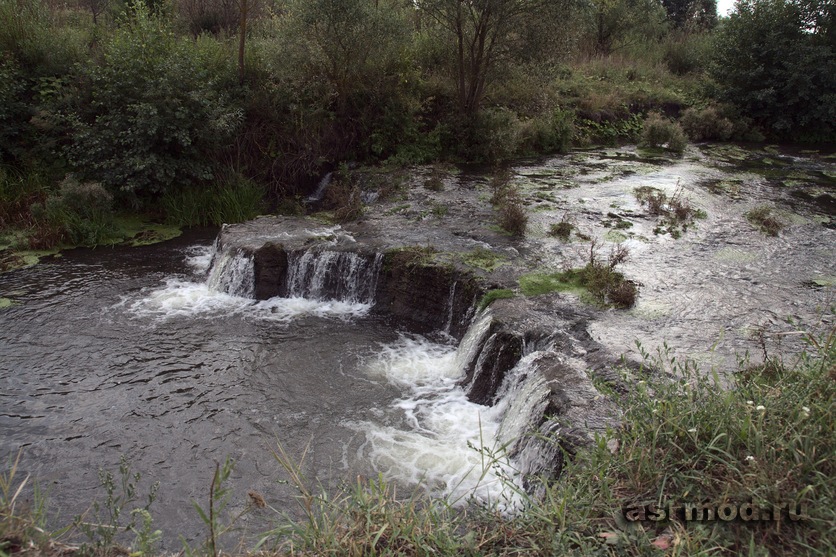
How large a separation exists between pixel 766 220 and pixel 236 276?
10.9m

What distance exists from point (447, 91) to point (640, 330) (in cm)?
1242

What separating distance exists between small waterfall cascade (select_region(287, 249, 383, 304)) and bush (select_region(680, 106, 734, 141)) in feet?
58.4

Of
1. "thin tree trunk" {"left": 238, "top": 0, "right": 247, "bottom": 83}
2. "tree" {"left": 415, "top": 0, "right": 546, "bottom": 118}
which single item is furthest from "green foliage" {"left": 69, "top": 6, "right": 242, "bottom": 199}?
"tree" {"left": 415, "top": 0, "right": 546, "bottom": 118}

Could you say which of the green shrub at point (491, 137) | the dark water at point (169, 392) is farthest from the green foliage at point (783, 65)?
the dark water at point (169, 392)

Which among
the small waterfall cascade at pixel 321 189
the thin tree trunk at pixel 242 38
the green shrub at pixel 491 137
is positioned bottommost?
the small waterfall cascade at pixel 321 189

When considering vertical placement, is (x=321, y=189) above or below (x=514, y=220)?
above

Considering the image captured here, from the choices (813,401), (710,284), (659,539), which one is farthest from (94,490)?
(710,284)

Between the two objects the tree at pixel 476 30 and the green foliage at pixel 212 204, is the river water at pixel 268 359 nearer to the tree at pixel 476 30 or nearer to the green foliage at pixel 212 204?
the green foliage at pixel 212 204

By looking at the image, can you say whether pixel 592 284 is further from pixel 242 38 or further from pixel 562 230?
pixel 242 38

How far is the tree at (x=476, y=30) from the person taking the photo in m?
15.3

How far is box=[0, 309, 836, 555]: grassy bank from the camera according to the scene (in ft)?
10.4

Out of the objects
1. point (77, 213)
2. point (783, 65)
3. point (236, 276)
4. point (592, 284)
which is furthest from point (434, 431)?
point (783, 65)

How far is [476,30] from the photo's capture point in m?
16.1

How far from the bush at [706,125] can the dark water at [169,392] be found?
61.0ft
